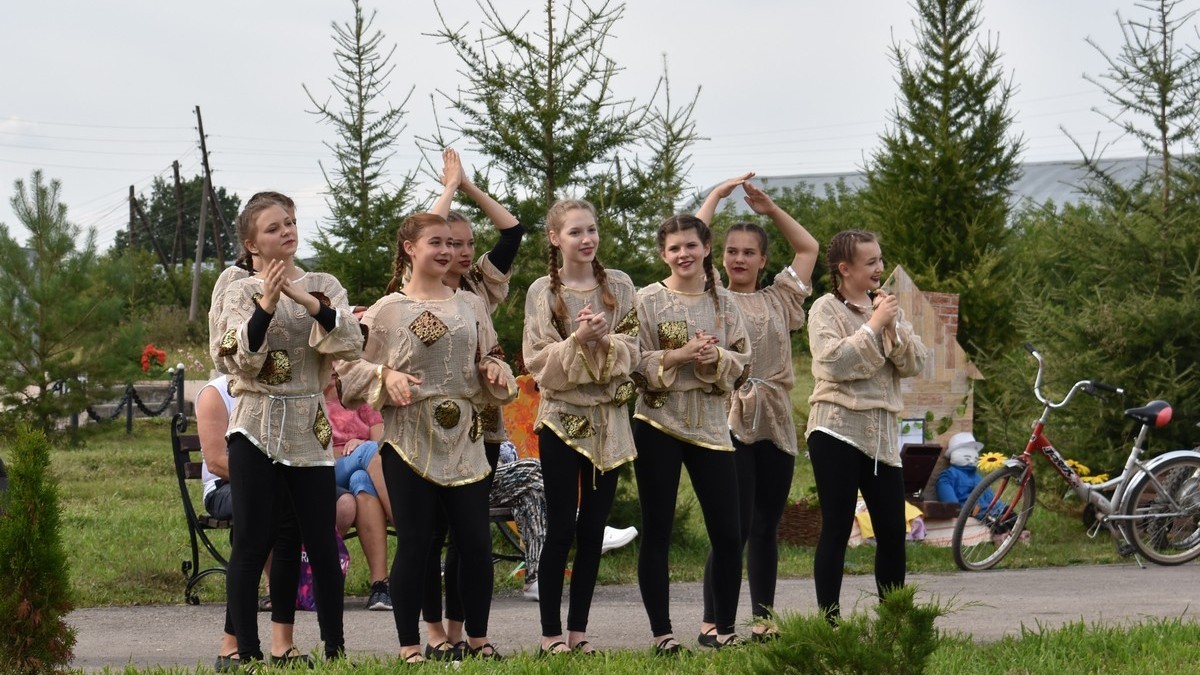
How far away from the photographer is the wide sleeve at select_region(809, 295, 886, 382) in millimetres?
6016

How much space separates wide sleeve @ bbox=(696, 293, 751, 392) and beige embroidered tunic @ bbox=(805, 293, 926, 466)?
1.11 feet

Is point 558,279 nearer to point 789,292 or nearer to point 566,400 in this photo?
point 566,400

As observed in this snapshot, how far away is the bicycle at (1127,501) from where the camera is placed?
31.3ft

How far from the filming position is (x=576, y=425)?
5.68 meters

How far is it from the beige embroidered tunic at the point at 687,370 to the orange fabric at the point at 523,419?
9.67 feet

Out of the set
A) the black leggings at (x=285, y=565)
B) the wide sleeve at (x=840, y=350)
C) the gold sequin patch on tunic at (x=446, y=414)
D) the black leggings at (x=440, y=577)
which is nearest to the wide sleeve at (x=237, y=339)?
the black leggings at (x=285, y=565)

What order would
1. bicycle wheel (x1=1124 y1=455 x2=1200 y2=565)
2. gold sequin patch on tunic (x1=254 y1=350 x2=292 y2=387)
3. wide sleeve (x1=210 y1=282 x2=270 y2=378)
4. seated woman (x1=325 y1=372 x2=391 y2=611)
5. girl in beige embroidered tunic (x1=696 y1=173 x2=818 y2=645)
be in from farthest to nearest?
bicycle wheel (x1=1124 y1=455 x2=1200 y2=565)
seated woman (x1=325 y1=372 x2=391 y2=611)
girl in beige embroidered tunic (x1=696 y1=173 x2=818 y2=645)
gold sequin patch on tunic (x1=254 y1=350 x2=292 y2=387)
wide sleeve (x1=210 y1=282 x2=270 y2=378)

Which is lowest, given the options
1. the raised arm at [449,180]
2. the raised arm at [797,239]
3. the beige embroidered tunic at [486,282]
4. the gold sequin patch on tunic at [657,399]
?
the gold sequin patch on tunic at [657,399]

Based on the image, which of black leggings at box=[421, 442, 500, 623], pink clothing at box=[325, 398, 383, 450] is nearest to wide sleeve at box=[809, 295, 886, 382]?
black leggings at box=[421, 442, 500, 623]

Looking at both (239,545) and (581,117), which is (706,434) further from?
(581,117)

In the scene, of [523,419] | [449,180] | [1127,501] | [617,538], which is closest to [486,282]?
[449,180]

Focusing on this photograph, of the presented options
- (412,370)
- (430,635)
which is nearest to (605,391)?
(412,370)

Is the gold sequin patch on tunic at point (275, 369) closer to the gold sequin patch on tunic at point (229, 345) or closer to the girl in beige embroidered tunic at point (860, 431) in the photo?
the gold sequin patch on tunic at point (229, 345)

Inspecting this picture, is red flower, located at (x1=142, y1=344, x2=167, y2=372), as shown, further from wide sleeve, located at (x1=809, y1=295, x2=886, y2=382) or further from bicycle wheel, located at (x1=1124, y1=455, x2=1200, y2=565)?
wide sleeve, located at (x1=809, y1=295, x2=886, y2=382)
